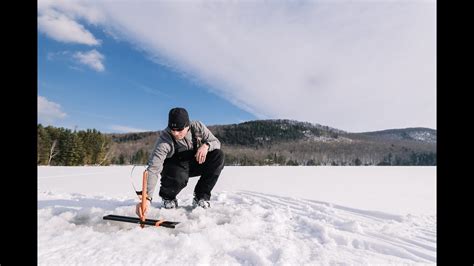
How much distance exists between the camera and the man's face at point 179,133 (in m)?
3.12

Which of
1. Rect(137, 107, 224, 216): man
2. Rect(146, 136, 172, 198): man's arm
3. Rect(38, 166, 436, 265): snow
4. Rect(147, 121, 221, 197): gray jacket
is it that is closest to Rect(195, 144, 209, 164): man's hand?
Rect(137, 107, 224, 216): man

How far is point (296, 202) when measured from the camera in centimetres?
425

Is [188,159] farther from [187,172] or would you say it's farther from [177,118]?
[177,118]

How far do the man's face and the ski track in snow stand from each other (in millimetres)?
808

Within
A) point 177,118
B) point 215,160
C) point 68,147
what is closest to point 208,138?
point 215,160

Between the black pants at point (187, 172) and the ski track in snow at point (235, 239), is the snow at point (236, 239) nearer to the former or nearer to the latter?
the ski track in snow at point (235, 239)

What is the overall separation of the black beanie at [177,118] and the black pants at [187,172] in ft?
1.67

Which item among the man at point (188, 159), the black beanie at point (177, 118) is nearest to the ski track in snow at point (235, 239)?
the man at point (188, 159)

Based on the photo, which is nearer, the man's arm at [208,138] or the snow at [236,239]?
the snow at [236,239]

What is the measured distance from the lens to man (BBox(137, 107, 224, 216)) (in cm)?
325

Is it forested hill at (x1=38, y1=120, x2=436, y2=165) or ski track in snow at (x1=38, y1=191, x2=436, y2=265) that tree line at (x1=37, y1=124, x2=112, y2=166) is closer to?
forested hill at (x1=38, y1=120, x2=436, y2=165)

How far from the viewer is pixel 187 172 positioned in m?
3.53
